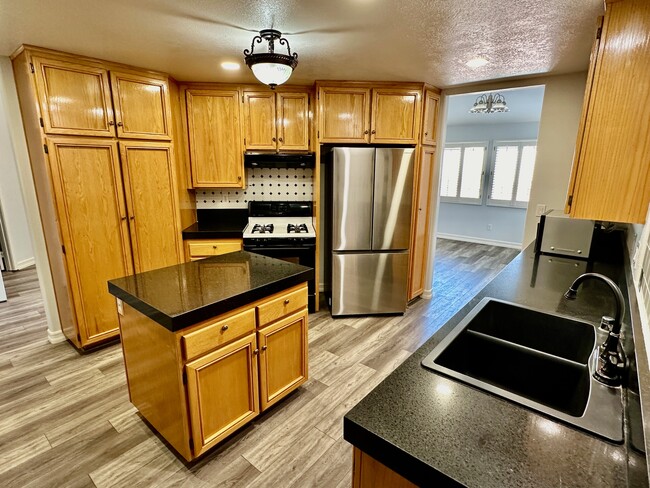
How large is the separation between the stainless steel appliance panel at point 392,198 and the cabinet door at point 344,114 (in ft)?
1.01

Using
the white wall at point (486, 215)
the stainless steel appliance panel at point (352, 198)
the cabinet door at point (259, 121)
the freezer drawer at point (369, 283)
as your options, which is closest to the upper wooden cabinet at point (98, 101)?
the cabinet door at point (259, 121)

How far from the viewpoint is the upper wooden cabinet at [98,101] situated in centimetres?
232

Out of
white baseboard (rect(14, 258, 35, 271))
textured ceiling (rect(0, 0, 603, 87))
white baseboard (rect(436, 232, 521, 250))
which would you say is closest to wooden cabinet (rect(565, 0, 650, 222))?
textured ceiling (rect(0, 0, 603, 87))

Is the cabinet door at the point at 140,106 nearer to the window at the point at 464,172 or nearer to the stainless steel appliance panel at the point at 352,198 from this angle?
the stainless steel appliance panel at the point at 352,198

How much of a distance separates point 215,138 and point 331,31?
5.77 feet

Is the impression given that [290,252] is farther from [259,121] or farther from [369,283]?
[259,121]

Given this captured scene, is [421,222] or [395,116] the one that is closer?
[395,116]

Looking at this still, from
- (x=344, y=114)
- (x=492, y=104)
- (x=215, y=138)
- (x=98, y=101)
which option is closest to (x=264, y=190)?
(x=215, y=138)

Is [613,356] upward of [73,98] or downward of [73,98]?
downward

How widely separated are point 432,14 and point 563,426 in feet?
6.11

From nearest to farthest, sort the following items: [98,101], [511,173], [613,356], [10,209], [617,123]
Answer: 1. [613,356]
2. [617,123]
3. [98,101]
4. [10,209]
5. [511,173]

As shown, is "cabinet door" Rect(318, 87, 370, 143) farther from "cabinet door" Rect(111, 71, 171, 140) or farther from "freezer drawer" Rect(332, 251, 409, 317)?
"cabinet door" Rect(111, 71, 171, 140)

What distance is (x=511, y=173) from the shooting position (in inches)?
250

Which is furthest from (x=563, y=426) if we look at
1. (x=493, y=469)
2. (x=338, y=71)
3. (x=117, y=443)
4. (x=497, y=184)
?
(x=497, y=184)
